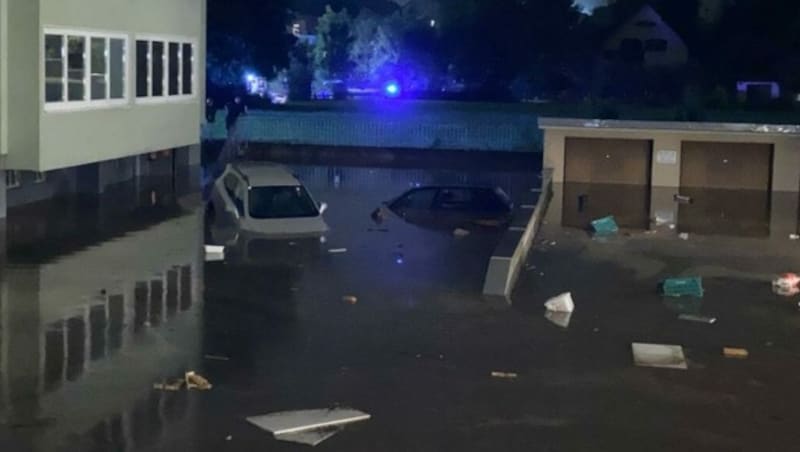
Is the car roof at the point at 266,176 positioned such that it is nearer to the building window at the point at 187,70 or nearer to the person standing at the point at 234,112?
the building window at the point at 187,70

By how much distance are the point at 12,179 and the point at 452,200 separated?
9.73 meters

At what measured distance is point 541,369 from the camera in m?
13.9

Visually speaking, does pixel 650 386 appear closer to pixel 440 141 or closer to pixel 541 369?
pixel 541 369

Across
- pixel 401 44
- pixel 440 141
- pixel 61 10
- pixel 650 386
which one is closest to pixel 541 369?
pixel 650 386

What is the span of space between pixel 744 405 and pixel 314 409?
14.3 feet

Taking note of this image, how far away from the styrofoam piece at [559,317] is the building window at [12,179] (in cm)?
1370

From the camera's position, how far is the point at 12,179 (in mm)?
26484

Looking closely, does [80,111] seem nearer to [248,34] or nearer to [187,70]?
[187,70]

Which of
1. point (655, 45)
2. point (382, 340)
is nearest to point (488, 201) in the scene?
point (382, 340)

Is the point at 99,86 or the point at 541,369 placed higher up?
the point at 99,86

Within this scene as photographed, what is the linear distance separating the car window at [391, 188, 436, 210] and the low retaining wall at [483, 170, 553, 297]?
2274 mm

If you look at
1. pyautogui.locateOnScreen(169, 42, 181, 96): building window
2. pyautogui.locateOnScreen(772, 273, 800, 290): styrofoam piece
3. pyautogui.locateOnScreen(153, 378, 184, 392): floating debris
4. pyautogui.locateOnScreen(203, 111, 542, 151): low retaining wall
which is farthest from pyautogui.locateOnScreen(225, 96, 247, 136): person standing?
pyautogui.locateOnScreen(153, 378, 184, 392): floating debris

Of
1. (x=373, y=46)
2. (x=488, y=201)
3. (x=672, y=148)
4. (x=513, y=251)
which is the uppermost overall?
(x=373, y=46)

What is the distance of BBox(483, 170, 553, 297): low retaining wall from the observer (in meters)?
18.5
